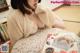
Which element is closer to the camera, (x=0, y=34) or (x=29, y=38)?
(x=29, y=38)

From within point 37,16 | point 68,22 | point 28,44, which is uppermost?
point 37,16

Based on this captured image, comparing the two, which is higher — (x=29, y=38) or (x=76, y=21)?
(x=29, y=38)

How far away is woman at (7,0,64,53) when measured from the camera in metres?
1.11

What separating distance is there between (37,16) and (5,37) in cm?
39

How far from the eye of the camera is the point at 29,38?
3.76 feet

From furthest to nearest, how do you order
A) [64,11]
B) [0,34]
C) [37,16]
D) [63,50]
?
[64,11] < [0,34] < [37,16] < [63,50]

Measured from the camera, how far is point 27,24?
3.90 feet

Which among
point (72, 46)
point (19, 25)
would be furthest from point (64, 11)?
point (72, 46)

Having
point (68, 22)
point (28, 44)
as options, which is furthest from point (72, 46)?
point (68, 22)

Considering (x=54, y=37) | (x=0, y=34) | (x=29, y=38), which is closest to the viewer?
(x=54, y=37)

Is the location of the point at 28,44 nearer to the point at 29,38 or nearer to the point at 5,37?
the point at 29,38

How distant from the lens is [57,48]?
935 millimetres

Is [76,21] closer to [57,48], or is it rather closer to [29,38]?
[29,38]

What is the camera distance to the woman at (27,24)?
1106 millimetres
